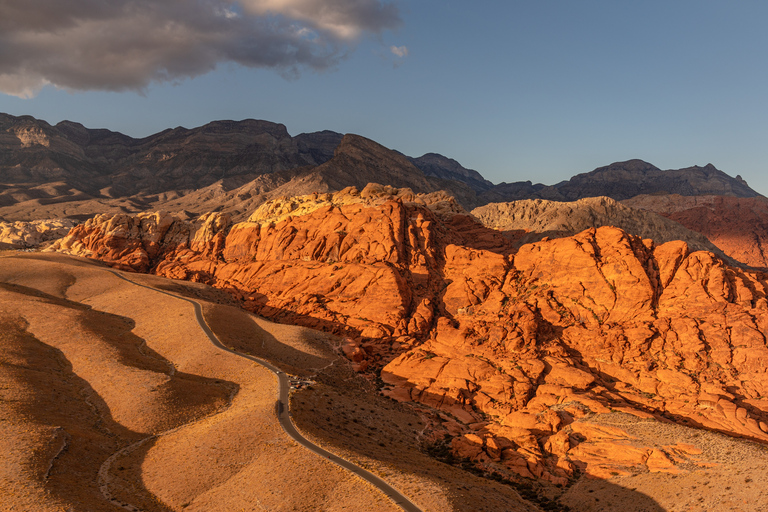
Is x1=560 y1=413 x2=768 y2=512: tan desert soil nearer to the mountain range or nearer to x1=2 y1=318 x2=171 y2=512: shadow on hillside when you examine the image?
the mountain range

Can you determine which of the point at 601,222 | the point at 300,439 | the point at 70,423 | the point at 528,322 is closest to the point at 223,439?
the point at 300,439

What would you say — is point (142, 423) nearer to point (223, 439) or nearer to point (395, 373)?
point (223, 439)

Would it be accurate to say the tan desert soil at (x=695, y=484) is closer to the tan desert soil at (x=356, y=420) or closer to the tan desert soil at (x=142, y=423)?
the tan desert soil at (x=356, y=420)

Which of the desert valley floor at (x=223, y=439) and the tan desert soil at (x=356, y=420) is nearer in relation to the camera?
the desert valley floor at (x=223, y=439)

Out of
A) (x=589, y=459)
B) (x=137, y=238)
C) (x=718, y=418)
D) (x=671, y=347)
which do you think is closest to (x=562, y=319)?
(x=671, y=347)

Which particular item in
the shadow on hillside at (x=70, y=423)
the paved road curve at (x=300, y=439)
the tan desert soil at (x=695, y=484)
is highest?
the tan desert soil at (x=695, y=484)

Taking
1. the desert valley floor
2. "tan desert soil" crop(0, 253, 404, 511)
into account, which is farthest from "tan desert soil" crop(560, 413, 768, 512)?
"tan desert soil" crop(0, 253, 404, 511)

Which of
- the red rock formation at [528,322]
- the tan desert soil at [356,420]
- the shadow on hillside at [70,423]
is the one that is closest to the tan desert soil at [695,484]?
the red rock formation at [528,322]

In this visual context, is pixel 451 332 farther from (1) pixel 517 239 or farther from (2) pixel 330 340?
(1) pixel 517 239
